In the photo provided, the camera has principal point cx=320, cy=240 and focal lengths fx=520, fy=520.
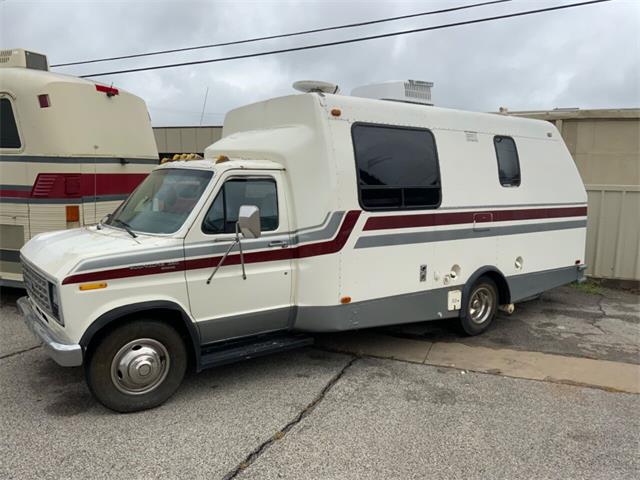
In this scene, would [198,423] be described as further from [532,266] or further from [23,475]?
[532,266]

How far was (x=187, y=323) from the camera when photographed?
4.45 meters

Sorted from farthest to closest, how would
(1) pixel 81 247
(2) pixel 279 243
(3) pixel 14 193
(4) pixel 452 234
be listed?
(3) pixel 14 193, (4) pixel 452 234, (2) pixel 279 243, (1) pixel 81 247

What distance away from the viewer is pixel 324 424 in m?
4.18

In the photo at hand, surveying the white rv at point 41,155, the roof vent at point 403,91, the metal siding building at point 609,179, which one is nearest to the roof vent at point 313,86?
the roof vent at point 403,91

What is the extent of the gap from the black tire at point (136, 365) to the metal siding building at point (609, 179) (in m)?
7.95

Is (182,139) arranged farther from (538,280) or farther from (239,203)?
(239,203)

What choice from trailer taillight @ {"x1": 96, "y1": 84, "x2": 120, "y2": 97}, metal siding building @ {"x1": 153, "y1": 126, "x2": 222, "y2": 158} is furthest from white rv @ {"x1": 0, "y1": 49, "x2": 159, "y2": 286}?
metal siding building @ {"x1": 153, "y1": 126, "x2": 222, "y2": 158}

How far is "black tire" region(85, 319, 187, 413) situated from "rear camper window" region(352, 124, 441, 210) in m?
2.30

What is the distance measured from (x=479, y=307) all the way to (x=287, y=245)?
3008 millimetres

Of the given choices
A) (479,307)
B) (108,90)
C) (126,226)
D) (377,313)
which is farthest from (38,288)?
(479,307)

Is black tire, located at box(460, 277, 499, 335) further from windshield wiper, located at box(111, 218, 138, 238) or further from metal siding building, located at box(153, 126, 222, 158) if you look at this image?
metal siding building, located at box(153, 126, 222, 158)

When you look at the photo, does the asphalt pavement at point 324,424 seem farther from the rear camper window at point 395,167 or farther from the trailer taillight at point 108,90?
the trailer taillight at point 108,90

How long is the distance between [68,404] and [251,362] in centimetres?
180

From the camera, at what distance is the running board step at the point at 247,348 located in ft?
15.1
